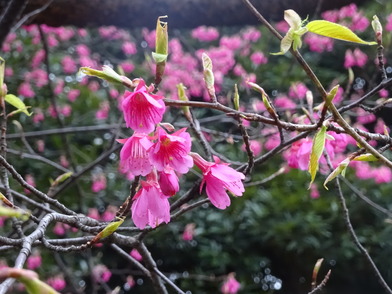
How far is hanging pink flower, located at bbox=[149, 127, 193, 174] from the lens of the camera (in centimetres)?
70

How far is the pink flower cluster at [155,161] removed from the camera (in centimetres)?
68

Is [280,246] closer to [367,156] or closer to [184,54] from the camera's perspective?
[184,54]

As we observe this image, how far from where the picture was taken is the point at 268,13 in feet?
6.77

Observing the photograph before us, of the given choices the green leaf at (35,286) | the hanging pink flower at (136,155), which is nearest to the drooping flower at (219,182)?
the hanging pink flower at (136,155)

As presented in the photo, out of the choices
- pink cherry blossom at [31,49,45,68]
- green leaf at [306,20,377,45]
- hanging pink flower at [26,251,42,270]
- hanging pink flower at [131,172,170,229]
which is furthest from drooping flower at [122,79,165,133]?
pink cherry blossom at [31,49,45,68]

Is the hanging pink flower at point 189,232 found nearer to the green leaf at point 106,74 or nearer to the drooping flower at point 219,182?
the drooping flower at point 219,182

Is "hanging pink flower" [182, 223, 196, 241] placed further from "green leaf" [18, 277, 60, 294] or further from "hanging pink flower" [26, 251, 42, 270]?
"green leaf" [18, 277, 60, 294]

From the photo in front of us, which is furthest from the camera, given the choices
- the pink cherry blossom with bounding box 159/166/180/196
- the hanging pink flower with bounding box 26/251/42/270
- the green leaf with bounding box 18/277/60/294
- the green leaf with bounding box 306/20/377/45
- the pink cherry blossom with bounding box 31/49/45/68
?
the pink cherry blossom with bounding box 31/49/45/68

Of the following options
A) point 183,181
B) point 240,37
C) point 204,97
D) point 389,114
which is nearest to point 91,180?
point 183,181

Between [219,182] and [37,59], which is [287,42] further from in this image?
[37,59]

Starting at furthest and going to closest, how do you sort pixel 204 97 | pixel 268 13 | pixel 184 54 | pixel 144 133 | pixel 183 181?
pixel 184 54
pixel 204 97
pixel 183 181
pixel 268 13
pixel 144 133

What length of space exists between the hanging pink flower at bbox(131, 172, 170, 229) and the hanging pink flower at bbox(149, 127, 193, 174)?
0.16 feet

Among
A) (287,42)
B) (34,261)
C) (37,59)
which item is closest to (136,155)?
(287,42)

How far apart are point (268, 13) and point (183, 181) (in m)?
1.47
